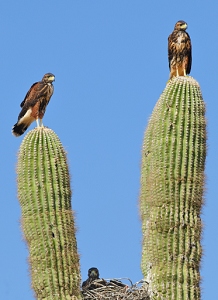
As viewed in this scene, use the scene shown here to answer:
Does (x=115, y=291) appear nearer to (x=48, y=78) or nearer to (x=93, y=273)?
(x=93, y=273)

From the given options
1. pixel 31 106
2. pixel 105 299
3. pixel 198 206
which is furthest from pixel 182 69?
pixel 105 299

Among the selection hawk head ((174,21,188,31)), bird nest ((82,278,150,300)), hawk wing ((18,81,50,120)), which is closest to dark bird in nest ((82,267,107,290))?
bird nest ((82,278,150,300))

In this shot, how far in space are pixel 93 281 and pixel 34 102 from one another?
3.05 metres

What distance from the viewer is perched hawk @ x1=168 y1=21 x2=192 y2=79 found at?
11.6 m

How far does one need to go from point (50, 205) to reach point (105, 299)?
140cm

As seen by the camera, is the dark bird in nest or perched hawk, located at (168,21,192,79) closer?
the dark bird in nest

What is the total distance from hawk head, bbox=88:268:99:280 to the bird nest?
0.34 metres

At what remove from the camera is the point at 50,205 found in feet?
28.9

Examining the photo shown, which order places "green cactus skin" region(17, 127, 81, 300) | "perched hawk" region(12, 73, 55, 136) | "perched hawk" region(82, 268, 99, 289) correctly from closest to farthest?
"green cactus skin" region(17, 127, 81, 300), "perched hawk" region(82, 268, 99, 289), "perched hawk" region(12, 73, 55, 136)

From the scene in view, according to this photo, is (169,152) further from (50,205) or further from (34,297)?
(34,297)

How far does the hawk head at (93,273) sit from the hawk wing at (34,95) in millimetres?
2705

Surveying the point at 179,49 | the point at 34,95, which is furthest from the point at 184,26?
the point at 34,95

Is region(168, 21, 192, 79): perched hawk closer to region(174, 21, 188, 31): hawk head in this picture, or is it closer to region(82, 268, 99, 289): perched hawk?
region(174, 21, 188, 31): hawk head

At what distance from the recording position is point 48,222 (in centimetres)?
878
